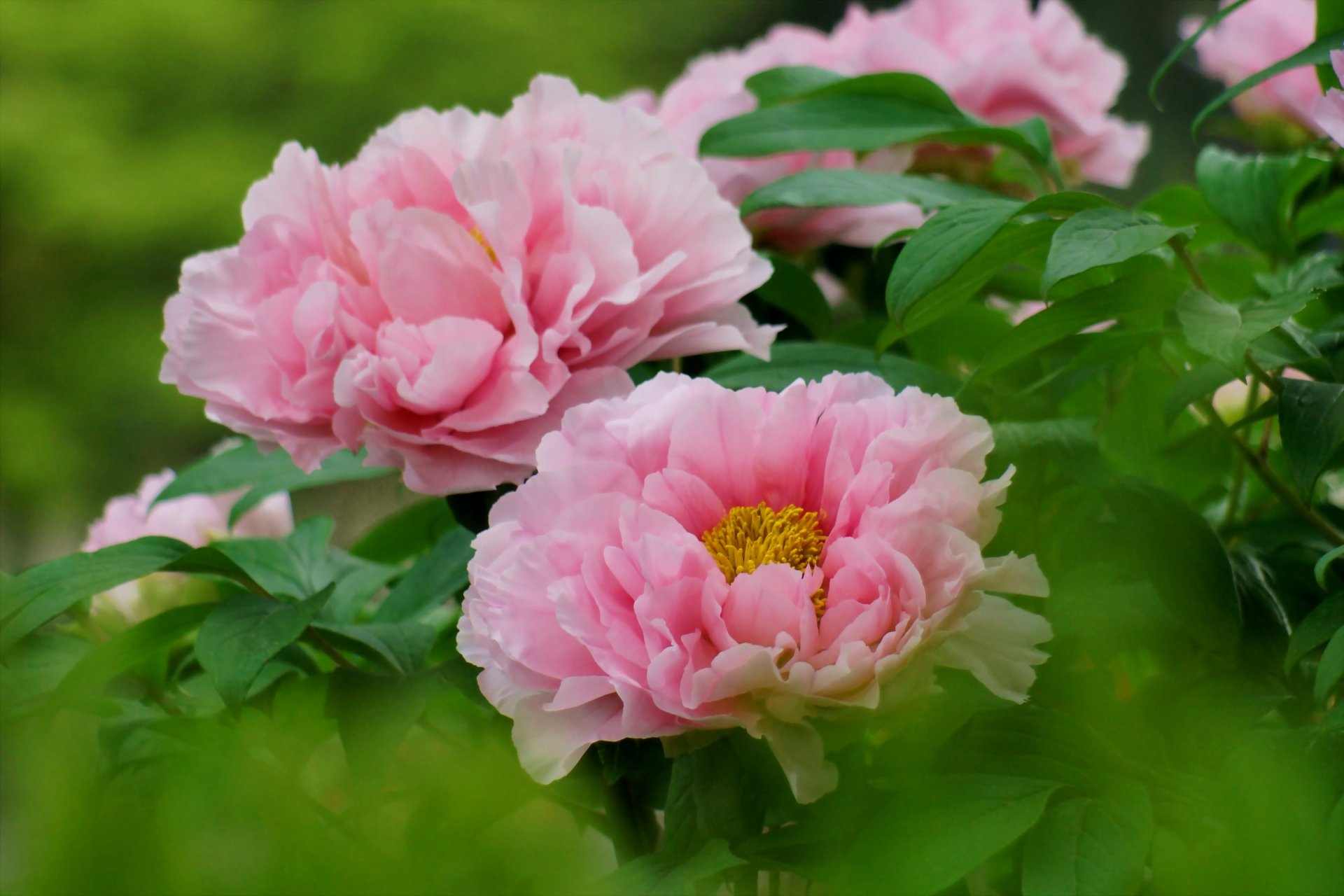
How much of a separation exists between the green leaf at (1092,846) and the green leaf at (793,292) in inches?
7.4

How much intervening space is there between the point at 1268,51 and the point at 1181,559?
29 cm

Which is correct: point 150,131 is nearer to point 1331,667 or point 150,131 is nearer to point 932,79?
point 932,79

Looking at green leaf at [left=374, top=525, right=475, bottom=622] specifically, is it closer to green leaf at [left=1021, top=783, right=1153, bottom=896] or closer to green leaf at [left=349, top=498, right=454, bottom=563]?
green leaf at [left=349, top=498, right=454, bottom=563]

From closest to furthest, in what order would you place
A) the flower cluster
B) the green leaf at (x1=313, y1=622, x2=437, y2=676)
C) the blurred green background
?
the green leaf at (x1=313, y1=622, x2=437, y2=676) → the flower cluster → the blurred green background

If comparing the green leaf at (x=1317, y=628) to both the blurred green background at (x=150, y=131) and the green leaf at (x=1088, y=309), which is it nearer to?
the green leaf at (x=1088, y=309)

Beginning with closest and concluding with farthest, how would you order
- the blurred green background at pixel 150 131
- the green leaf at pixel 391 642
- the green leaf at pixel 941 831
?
the green leaf at pixel 941 831, the green leaf at pixel 391 642, the blurred green background at pixel 150 131

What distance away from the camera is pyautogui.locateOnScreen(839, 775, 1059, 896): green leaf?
0.19 meters

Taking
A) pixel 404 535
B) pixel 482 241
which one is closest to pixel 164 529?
pixel 404 535

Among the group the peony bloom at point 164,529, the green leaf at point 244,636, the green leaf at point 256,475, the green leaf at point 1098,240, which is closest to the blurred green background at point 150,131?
the peony bloom at point 164,529

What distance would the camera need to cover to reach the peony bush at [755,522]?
21cm

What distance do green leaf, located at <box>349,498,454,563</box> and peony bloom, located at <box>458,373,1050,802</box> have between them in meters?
0.19

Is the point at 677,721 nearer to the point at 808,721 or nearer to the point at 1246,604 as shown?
the point at 808,721

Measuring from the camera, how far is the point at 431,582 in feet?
1.11

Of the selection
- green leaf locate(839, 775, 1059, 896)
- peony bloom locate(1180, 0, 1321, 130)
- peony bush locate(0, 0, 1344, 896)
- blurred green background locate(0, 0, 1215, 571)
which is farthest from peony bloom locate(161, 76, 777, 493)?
blurred green background locate(0, 0, 1215, 571)
